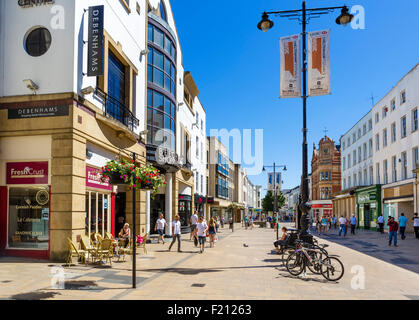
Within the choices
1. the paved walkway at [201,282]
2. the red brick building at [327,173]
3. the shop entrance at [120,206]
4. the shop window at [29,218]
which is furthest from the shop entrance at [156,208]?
the red brick building at [327,173]

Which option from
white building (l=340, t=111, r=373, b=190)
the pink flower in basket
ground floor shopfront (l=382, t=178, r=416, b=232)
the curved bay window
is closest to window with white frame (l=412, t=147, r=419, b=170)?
ground floor shopfront (l=382, t=178, r=416, b=232)

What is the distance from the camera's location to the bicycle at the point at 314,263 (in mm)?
9805

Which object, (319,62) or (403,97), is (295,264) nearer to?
(319,62)

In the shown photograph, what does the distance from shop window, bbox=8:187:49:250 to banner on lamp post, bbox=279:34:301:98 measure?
906 centimetres

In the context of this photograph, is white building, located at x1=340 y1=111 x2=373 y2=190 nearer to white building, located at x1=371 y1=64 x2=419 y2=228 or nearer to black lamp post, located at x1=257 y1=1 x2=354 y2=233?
white building, located at x1=371 y1=64 x2=419 y2=228

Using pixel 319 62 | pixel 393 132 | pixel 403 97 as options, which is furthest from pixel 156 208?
pixel 393 132

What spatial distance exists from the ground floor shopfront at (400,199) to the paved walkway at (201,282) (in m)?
18.9

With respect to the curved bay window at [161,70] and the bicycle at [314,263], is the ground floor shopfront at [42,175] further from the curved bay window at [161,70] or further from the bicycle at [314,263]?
the curved bay window at [161,70]

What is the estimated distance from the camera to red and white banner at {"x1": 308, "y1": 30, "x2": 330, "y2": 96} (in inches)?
493

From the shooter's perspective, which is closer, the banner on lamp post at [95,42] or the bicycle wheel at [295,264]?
the bicycle wheel at [295,264]

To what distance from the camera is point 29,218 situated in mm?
12375

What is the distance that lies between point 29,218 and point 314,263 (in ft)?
30.7
